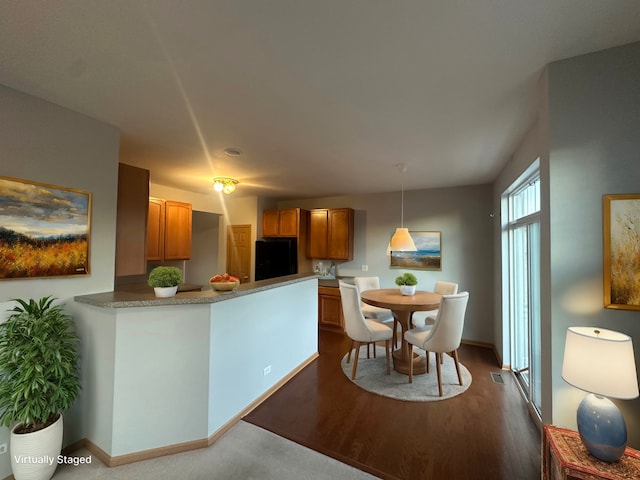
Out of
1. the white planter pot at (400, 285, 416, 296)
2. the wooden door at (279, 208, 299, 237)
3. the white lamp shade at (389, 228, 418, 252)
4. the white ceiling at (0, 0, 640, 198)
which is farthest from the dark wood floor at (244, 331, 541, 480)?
the wooden door at (279, 208, 299, 237)

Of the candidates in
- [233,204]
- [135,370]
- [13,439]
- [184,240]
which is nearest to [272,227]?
[233,204]

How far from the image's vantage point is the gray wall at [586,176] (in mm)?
1350

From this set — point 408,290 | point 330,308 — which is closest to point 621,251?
point 408,290

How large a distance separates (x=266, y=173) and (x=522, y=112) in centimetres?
282

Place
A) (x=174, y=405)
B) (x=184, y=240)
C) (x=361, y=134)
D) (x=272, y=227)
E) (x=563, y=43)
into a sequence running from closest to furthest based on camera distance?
(x=563, y=43) → (x=174, y=405) → (x=361, y=134) → (x=184, y=240) → (x=272, y=227)

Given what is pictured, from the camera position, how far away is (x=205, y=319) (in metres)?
2.01

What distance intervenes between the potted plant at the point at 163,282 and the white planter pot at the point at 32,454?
100cm

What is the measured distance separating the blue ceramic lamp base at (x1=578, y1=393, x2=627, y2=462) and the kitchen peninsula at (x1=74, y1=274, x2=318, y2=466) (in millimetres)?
2249

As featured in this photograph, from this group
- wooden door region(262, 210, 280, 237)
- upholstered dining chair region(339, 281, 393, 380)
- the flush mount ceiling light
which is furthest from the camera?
wooden door region(262, 210, 280, 237)

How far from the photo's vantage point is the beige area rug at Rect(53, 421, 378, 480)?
1.70 metres

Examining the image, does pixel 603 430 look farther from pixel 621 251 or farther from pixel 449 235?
pixel 449 235

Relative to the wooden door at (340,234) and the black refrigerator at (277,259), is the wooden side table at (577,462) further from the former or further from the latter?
the black refrigerator at (277,259)

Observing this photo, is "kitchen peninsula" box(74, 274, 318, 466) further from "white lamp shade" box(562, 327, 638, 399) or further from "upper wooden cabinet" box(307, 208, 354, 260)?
"upper wooden cabinet" box(307, 208, 354, 260)

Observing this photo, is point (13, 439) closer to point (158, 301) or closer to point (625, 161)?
point (158, 301)
